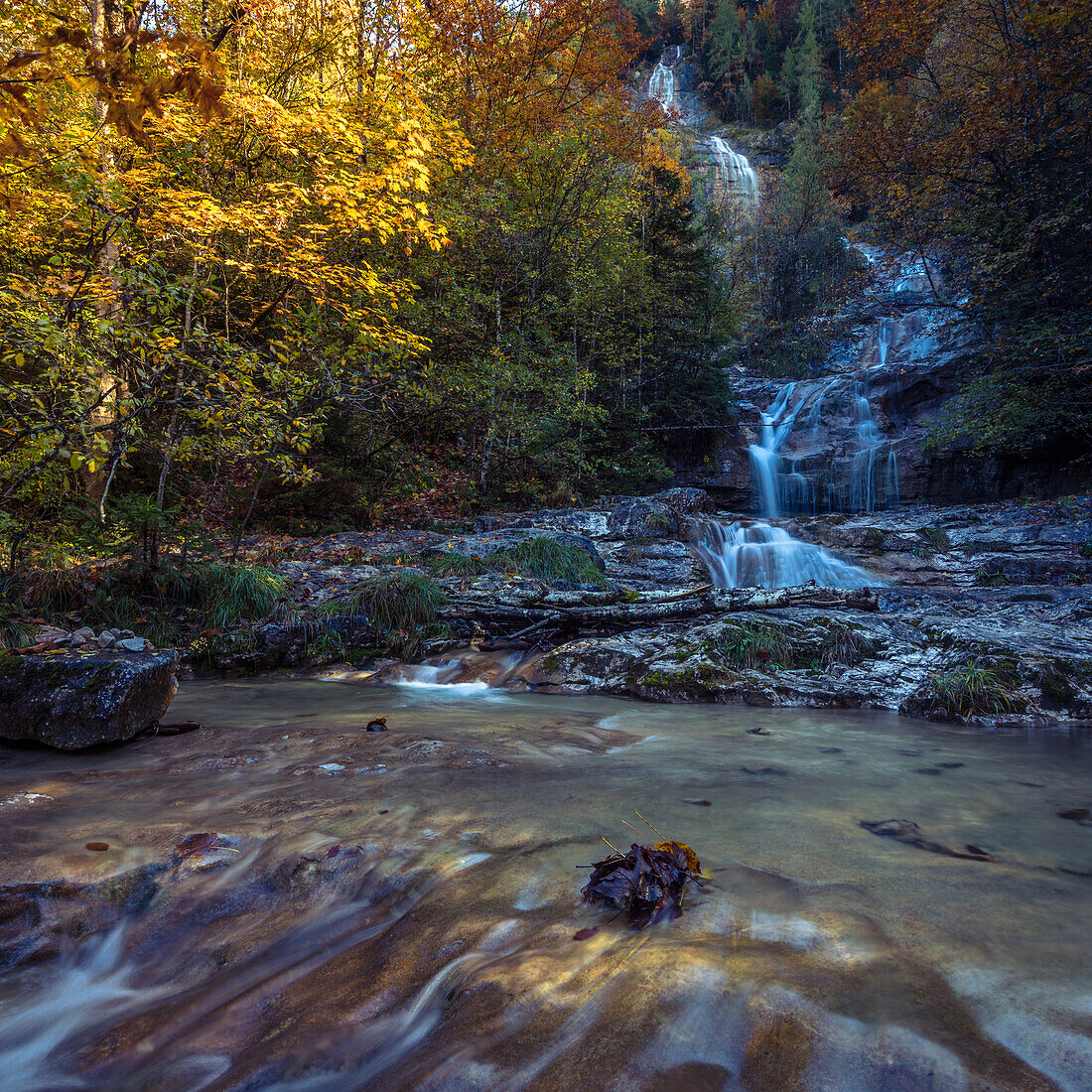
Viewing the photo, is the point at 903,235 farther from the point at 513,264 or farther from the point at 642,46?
the point at 513,264

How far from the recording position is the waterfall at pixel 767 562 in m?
9.88

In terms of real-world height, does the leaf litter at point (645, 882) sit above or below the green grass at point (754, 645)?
above

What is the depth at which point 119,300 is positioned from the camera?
20.6ft

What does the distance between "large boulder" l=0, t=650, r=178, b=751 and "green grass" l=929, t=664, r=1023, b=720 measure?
5.85 m

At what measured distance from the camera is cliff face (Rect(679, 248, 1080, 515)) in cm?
1593

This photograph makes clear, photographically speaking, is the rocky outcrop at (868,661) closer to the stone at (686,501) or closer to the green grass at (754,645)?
the green grass at (754,645)

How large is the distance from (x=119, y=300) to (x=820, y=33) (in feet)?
198

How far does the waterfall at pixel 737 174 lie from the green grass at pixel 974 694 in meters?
42.5

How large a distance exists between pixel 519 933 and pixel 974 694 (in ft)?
15.3

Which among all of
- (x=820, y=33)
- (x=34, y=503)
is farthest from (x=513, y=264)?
(x=820, y=33)

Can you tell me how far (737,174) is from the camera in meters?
41.0

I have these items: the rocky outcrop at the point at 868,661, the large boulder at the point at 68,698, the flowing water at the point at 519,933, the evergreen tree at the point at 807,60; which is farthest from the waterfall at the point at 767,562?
the evergreen tree at the point at 807,60

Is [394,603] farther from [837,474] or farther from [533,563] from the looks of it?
[837,474]

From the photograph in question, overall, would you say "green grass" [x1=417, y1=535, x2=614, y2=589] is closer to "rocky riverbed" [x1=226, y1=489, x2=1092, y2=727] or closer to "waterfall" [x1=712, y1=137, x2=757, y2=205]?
"rocky riverbed" [x1=226, y1=489, x2=1092, y2=727]
